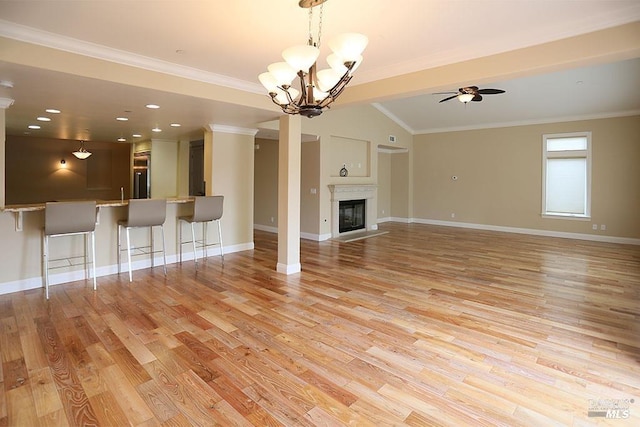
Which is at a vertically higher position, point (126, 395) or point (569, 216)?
point (569, 216)

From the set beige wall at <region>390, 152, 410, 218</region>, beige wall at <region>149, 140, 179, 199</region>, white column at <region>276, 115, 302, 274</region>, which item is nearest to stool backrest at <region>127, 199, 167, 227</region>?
white column at <region>276, 115, 302, 274</region>

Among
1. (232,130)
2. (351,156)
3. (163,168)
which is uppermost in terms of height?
(232,130)

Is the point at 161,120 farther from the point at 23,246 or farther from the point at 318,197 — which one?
the point at 318,197

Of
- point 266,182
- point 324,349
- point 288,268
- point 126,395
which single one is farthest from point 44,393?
point 266,182

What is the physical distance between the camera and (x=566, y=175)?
27.5 feet

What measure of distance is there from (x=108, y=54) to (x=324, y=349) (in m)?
3.36

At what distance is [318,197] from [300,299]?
4133 millimetres

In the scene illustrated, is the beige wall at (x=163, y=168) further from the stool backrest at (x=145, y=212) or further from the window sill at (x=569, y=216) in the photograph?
the window sill at (x=569, y=216)

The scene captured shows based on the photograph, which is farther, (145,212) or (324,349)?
(145,212)

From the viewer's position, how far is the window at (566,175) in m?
8.09

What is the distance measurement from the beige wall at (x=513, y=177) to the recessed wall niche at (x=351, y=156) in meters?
2.47

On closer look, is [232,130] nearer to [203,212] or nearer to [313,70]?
[203,212]

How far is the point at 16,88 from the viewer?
364 cm

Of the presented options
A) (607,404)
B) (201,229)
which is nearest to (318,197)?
(201,229)
